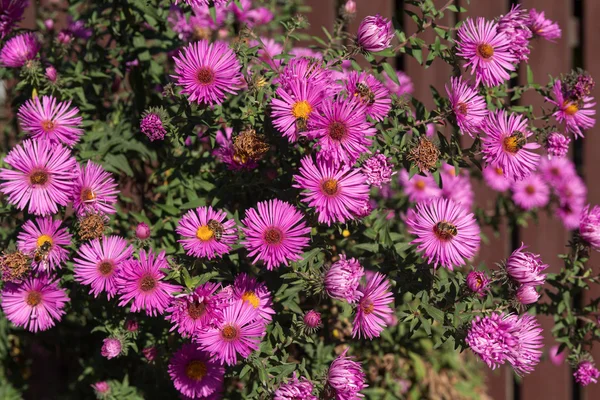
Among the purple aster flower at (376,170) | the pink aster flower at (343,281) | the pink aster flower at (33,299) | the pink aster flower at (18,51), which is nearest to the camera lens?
the pink aster flower at (343,281)

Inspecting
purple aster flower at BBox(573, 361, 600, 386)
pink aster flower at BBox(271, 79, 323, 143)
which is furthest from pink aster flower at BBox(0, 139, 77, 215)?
purple aster flower at BBox(573, 361, 600, 386)

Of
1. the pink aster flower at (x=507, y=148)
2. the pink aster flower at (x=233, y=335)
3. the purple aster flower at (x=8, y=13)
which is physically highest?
the purple aster flower at (x=8, y=13)

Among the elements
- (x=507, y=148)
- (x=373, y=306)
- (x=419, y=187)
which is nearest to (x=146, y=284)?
(x=373, y=306)

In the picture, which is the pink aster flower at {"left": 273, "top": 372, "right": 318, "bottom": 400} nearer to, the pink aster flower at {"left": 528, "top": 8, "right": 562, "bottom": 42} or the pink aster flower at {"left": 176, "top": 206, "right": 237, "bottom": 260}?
the pink aster flower at {"left": 176, "top": 206, "right": 237, "bottom": 260}

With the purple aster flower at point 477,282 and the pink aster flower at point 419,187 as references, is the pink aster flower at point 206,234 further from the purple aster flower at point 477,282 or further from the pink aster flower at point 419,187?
the pink aster flower at point 419,187

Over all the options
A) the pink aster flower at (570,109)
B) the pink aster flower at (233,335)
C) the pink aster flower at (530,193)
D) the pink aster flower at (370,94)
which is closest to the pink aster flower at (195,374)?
the pink aster flower at (233,335)
